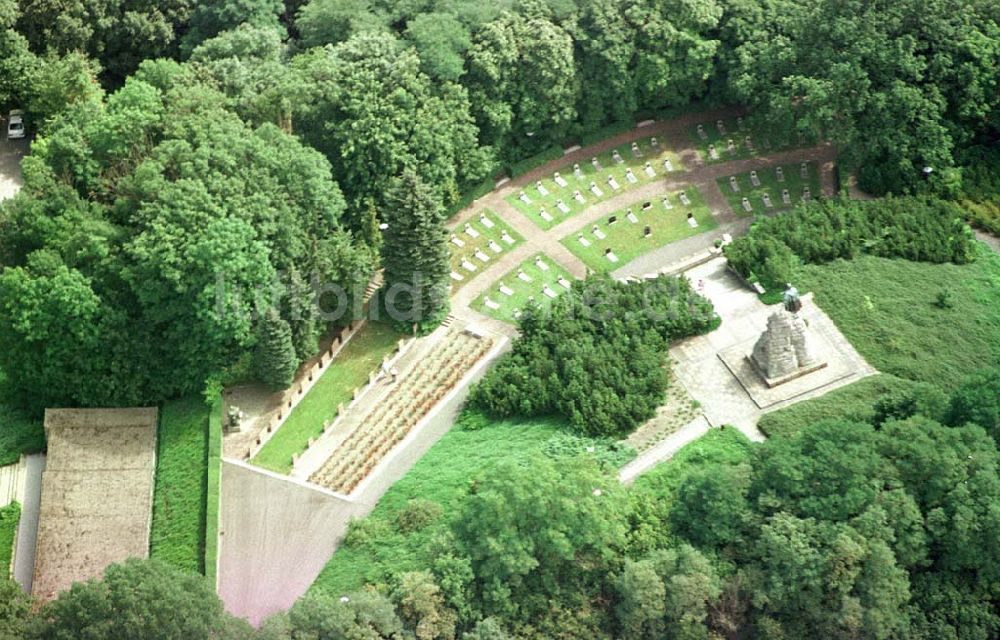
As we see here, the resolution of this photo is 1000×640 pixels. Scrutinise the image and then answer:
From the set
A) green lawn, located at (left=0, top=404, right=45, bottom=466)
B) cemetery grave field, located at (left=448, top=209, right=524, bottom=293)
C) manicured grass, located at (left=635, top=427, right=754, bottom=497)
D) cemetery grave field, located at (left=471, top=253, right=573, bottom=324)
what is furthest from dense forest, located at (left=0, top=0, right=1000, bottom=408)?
manicured grass, located at (left=635, top=427, right=754, bottom=497)

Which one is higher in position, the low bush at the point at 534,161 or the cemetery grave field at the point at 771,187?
the cemetery grave field at the point at 771,187

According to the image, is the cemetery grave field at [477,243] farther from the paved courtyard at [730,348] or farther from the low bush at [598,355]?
the paved courtyard at [730,348]

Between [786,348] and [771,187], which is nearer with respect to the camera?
[786,348]

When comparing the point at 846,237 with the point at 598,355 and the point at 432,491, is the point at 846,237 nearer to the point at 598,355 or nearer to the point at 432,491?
the point at 598,355

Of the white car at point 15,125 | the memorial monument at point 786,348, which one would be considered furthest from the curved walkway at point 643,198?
the white car at point 15,125

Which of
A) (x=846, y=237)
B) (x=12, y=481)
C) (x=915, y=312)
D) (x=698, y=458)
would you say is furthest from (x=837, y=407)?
(x=12, y=481)

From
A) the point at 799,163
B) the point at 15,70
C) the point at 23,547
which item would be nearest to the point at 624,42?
the point at 799,163
